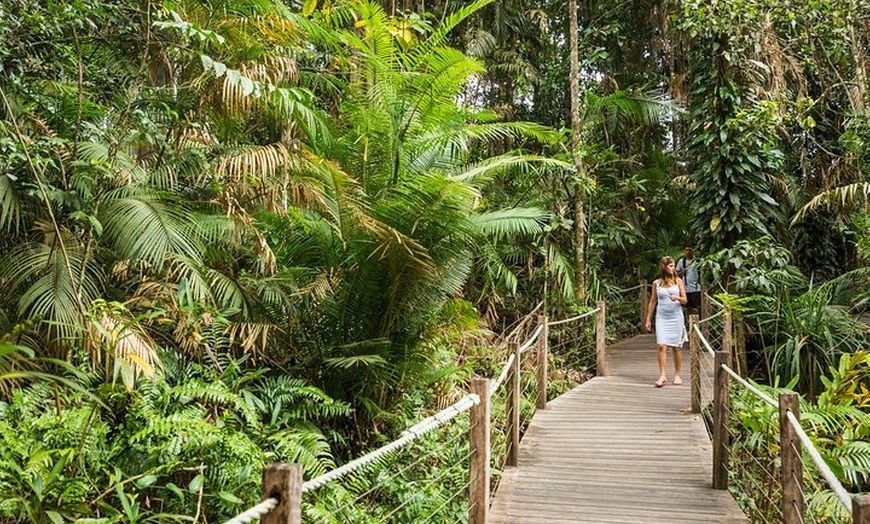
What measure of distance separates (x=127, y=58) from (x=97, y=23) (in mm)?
463

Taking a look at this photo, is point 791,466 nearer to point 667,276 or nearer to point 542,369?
point 542,369

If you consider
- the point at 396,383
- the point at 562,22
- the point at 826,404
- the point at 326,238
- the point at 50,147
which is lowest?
the point at 826,404

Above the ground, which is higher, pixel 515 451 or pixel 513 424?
pixel 513 424

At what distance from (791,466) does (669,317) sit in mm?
3817

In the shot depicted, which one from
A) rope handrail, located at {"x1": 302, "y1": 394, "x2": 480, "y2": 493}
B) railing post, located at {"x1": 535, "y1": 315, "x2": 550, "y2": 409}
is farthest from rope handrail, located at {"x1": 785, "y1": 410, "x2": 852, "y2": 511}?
railing post, located at {"x1": 535, "y1": 315, "x2": 550, "y2": 409}

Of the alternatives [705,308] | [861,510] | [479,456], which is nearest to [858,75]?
[705,308]

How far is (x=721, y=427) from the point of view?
15.0ft

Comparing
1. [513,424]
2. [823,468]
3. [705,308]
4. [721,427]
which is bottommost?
[513,424]

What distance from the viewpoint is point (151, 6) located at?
466 centimetres

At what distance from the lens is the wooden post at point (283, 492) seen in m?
1.70

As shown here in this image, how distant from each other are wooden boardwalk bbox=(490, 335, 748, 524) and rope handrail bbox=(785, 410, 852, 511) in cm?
114

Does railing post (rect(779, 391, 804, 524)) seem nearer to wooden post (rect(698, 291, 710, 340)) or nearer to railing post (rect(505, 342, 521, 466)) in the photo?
railing post (rect(505, 342, 521, 466))

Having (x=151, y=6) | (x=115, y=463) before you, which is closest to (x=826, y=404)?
(x=115, y=463)

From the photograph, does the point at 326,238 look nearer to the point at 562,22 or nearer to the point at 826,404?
the point at 826,404
